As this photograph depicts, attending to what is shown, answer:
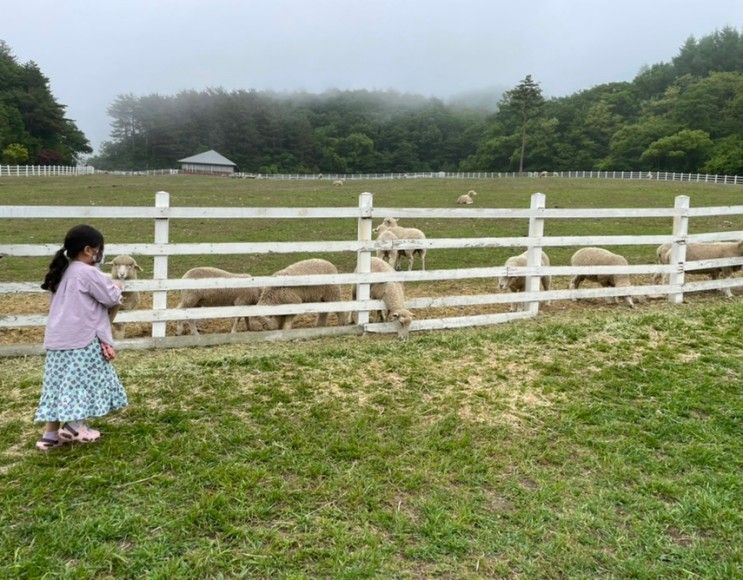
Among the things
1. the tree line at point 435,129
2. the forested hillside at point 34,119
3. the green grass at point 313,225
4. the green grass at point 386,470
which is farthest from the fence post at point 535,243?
the forested hillside at point 34,119

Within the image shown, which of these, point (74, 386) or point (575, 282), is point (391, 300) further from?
point (575, 282)

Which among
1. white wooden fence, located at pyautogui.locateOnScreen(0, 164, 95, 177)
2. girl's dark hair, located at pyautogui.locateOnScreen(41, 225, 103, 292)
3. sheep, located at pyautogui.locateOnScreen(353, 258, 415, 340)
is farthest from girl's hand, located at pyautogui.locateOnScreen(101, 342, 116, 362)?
white wooden fence, located at pyautogui.locateOnScreen(0, 164, 95, 177)

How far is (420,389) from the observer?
17.9ft

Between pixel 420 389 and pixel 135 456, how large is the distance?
250 cm

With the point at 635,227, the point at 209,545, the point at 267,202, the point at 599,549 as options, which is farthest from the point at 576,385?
the point at 267,202

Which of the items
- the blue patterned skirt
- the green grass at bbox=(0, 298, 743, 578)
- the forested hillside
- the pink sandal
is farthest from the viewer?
the forested hillside

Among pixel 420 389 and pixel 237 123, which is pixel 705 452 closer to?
pixel 420 389

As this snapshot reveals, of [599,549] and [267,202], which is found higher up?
[267,202]

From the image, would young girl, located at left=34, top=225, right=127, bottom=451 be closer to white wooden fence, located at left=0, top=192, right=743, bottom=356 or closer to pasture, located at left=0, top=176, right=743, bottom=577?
pasture, located at left=0, top=176, right=743, bottom=577

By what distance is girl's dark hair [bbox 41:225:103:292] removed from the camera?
4016 mm

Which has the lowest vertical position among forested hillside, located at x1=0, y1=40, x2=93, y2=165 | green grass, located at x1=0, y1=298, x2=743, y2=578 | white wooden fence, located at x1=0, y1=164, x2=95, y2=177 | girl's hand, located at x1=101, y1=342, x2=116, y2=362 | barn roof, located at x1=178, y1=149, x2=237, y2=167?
green grass, located at x1=0, y1=298, x2=743, y2=578

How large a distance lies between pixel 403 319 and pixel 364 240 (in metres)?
1.08

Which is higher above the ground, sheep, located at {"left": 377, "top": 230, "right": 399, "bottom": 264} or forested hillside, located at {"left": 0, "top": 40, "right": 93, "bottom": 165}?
forested hillside, located at {"left": 0, "top": 40, "right": 93, "bottom": 165}

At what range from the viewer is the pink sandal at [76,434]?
4.12m
